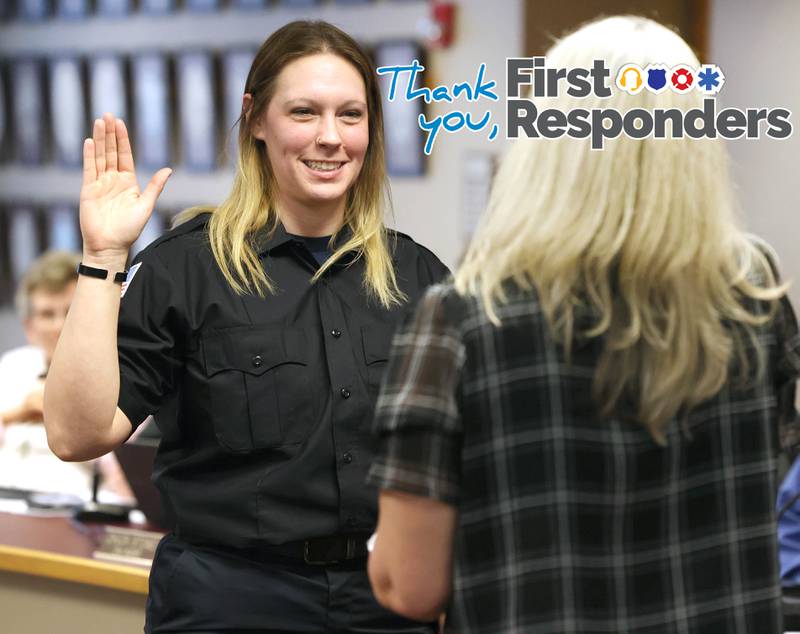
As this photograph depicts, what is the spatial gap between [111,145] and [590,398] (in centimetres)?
89

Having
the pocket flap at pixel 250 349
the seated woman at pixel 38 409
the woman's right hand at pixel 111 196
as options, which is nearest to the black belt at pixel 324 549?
the pocket flap at pixel 250 349

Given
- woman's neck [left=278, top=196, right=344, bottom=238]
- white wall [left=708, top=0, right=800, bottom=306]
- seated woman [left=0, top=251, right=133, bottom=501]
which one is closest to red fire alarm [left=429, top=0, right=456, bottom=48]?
white wall [left=708, top=0, right=800, bottom=306]

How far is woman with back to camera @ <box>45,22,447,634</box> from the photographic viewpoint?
162cm

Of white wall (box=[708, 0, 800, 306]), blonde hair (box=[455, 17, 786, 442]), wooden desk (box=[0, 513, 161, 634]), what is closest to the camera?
blonde hair (box=[455, 17, 786, 442])

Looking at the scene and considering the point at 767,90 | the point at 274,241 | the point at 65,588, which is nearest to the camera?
the point at 274,241

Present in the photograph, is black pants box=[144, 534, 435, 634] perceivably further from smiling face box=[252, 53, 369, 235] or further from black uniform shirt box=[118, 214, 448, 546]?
smiling face box=[252, 53, 369, 235]

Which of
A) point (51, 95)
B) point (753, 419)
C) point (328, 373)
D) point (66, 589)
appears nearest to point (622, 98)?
point (753, 419)

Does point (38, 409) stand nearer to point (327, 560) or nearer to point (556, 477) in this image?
point (327, 560)

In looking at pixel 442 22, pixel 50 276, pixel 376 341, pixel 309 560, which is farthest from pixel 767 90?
pixel 309 560

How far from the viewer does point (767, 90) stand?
4086 mm

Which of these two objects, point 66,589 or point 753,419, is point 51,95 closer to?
point 66,589

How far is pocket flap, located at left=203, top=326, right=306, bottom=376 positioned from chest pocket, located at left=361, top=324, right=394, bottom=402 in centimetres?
10

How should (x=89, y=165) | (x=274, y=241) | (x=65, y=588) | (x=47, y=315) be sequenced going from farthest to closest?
(x=47, y=315), (x=65, y=588), (x=274, y=241), (x=89, y=165)

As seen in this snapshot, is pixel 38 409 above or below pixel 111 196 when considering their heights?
below
